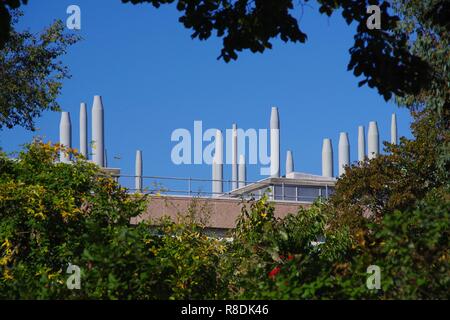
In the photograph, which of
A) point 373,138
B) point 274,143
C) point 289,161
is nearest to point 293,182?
point 274,143

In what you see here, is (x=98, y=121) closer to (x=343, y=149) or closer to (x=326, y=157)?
(x=326, y=157)

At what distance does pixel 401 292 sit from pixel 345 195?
88.7 ft

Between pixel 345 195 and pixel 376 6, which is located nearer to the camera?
pixel 376 6

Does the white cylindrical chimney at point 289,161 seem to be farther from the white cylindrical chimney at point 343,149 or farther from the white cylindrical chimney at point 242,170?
the white cylindrical chimney at point 343,149

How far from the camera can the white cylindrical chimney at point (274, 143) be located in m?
70.0

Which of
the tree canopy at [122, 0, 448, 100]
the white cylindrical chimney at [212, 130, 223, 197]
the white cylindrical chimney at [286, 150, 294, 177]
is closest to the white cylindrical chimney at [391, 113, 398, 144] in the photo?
the white cylindrical chimney at [286, 150, 294, 177]

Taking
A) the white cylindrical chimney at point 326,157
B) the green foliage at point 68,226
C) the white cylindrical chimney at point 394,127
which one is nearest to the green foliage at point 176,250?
the green foliage at point 68,226

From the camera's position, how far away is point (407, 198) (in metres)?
38.4

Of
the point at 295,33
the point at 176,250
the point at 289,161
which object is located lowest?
the point at 176,250

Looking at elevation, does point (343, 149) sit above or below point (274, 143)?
above

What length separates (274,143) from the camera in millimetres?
70562
